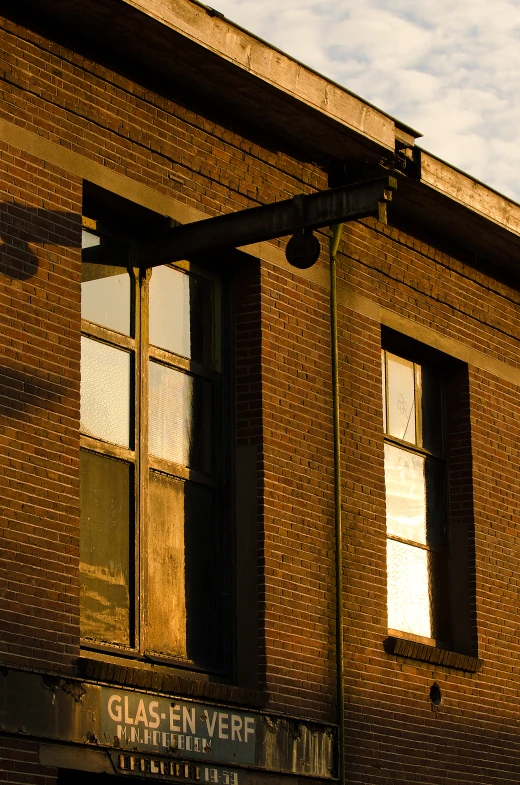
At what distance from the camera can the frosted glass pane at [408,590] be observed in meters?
14.6

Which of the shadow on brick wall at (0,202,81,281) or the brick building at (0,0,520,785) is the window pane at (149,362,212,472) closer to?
the brick building at (0,0,520,785)

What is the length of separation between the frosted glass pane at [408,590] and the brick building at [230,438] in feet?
0.10

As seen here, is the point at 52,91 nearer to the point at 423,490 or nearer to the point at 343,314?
the point at 343,314

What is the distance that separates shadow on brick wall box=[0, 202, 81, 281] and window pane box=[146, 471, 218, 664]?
6.70 ft

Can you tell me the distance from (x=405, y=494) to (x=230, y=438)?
259cm

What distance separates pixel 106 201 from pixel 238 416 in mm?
2089

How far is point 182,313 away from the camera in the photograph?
1304 centimetres

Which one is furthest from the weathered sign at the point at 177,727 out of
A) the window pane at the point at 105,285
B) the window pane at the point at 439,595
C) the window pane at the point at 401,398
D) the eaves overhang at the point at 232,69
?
the eaves overhang at the point at 232,69

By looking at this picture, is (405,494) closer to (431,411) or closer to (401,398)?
(401,398)

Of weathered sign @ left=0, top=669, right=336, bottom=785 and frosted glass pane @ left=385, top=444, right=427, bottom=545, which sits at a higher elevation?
frosted glass pane @ left=385, top=444, right=427, bottom=545

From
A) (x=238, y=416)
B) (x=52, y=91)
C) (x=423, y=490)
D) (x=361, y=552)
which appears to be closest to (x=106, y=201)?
(x=52, y=91)

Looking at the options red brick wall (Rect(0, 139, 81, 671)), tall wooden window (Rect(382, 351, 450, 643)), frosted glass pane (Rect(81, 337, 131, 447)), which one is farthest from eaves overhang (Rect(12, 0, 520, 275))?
frosted glass pane (Rect(81, 337, 131, 447))

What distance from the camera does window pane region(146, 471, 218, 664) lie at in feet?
40.0

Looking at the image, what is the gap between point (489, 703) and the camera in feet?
49.5
